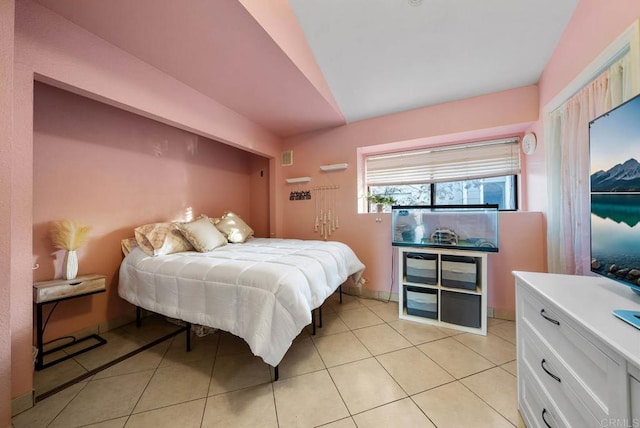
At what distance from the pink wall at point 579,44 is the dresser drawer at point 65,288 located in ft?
12.6

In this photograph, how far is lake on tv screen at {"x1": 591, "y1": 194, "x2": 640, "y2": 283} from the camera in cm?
82

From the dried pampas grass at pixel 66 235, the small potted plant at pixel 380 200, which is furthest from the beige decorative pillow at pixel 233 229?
the small potted plant at pixel 380 200

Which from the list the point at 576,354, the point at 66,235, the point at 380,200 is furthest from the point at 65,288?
the point at 380,200

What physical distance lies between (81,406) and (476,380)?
2467 mm

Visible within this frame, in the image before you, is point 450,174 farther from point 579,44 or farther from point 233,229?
point 233,229

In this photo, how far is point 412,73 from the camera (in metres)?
2.15

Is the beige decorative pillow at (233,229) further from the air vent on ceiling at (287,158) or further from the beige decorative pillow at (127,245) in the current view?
the air vent on ceiling at (287,158)

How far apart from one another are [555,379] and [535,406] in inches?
11.0

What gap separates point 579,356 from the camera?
0.71m

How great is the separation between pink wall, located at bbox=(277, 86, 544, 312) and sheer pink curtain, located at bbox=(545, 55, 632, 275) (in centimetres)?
38

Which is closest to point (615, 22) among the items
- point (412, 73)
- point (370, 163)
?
point (412, 73)

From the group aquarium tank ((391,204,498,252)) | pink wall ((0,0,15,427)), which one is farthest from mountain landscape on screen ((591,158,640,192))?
pink wall ((0,0,15,427))

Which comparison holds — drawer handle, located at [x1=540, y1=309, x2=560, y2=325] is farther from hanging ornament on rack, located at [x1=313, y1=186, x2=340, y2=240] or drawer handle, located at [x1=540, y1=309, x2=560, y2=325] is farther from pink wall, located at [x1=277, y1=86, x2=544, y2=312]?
hanging ornament on rack, located at [x1=313, y1=186, x2=340, y2=240]

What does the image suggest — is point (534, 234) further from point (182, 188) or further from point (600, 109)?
point (182, 188)
